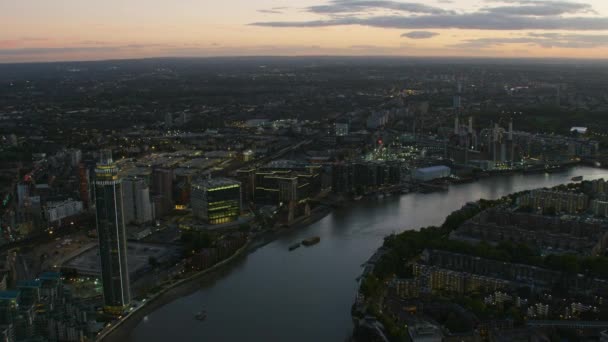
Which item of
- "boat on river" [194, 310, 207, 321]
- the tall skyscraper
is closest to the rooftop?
the tall skyscraper

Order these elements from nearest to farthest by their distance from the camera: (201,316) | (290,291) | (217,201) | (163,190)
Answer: (201,316) → (290,291) → (217,201) → (163,190)

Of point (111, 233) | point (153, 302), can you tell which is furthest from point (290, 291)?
point (111, 233)

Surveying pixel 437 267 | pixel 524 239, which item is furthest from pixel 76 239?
pixel 524 239

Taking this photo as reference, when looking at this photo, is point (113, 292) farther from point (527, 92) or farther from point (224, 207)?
point (527, 92)

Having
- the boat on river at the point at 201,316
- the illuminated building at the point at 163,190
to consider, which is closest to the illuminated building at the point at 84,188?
the illuminated building at the point at 163,190

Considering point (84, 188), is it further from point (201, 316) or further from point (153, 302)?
point (201, 316)

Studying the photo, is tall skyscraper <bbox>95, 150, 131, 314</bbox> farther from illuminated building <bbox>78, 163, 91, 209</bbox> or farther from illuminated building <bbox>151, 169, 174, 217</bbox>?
illuminated building <bbox>78, 163, 91, 209</bbox>
